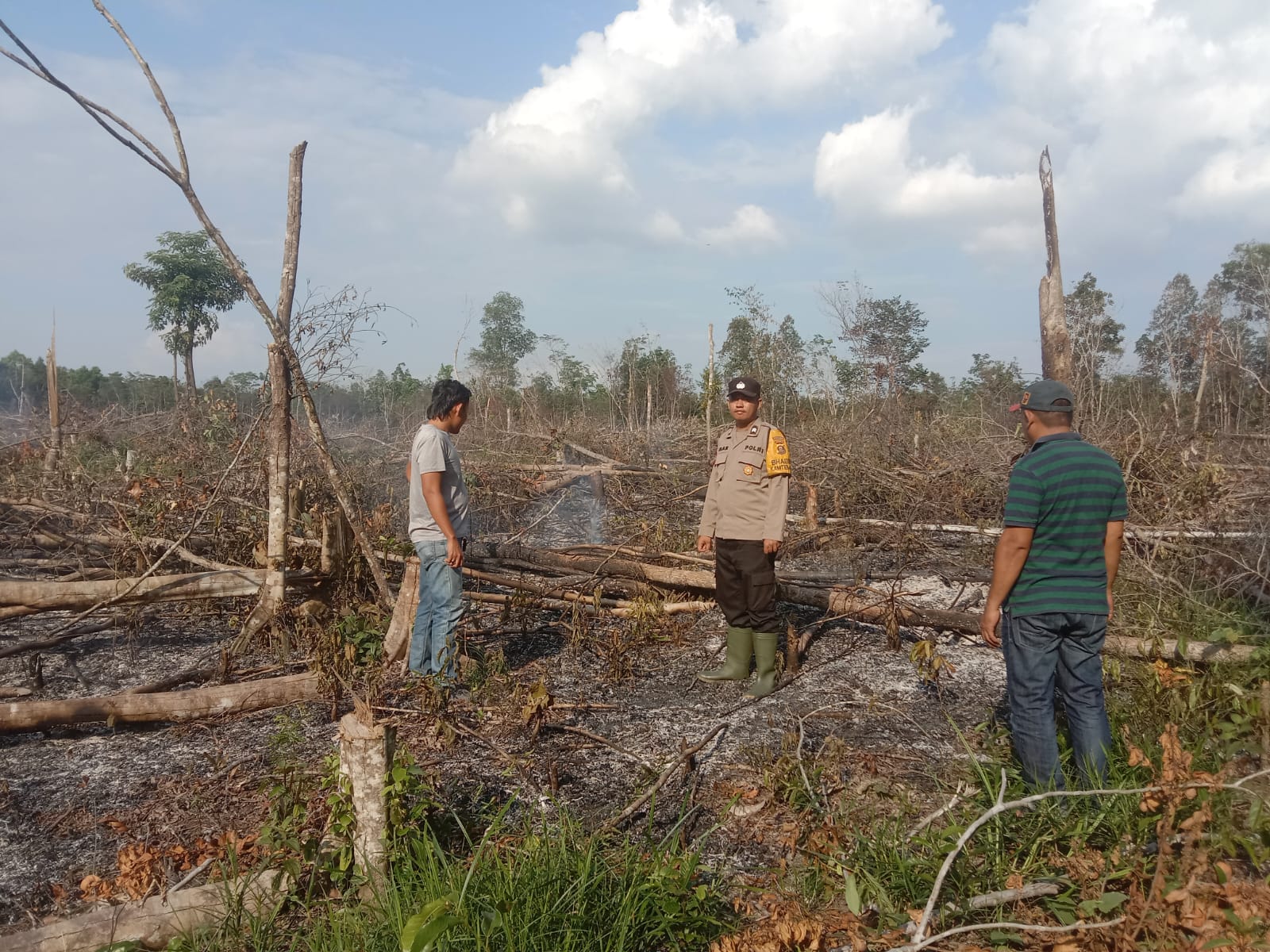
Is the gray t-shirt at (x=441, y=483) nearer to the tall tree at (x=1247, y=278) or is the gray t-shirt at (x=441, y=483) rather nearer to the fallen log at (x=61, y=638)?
the fallen log at (x=61, y=638)

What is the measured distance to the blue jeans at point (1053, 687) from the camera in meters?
2.96

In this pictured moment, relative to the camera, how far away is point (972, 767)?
3.44 metres

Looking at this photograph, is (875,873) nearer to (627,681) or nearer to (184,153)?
(627,681)

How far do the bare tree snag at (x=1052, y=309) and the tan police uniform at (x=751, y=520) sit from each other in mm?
2771

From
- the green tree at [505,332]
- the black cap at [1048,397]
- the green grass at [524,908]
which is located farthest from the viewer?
the green tree at [505,332]

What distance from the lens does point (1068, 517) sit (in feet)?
9.60

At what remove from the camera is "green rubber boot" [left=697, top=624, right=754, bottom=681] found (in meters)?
4.58

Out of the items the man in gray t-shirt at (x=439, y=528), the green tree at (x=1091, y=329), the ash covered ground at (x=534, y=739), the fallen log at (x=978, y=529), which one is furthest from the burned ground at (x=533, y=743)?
the green tree at (x=1091, y=329)

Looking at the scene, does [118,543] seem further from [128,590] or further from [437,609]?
[437,609]

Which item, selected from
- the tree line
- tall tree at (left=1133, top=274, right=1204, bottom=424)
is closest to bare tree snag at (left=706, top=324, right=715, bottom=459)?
the tree line

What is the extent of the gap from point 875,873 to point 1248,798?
4.95 ft

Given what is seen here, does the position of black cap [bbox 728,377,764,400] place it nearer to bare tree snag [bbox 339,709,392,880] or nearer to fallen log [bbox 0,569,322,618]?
bare tree snag [bbox 339,709,392,880]

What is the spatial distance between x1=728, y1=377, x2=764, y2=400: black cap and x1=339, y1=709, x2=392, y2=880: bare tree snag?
2645 millimetres

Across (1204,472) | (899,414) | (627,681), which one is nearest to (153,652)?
(627,681)
